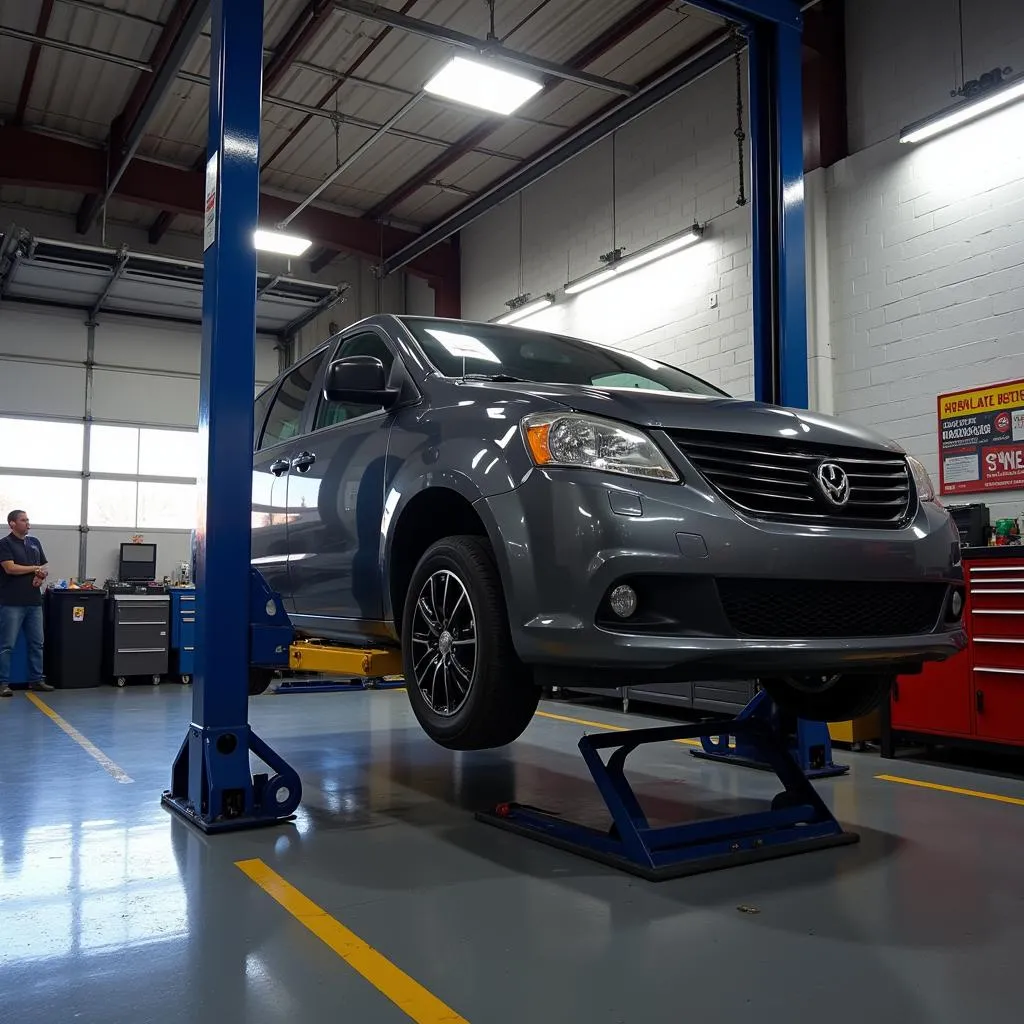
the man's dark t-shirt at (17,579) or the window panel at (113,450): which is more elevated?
the window panel at (113,450)

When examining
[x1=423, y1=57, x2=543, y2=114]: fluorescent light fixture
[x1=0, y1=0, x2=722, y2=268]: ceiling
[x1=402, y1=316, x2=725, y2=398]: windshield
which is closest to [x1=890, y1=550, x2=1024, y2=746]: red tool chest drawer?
[x1=402, y1=316, x2=725, y2=398]: windshield

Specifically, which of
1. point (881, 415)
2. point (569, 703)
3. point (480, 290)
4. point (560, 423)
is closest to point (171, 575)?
point (480, 290)

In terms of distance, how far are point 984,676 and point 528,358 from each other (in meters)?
2.99

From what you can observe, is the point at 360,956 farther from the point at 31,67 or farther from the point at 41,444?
the point at 41,444

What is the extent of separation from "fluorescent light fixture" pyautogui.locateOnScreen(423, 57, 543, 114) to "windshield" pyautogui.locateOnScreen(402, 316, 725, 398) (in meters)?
3.95

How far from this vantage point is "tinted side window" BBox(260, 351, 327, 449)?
172 inches

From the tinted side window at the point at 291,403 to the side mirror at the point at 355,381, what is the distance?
3.71 ft

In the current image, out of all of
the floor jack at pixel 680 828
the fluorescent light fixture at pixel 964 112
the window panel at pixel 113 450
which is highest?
the fluorescent light fixture at pixel 964 112

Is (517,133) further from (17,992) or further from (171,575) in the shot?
(17,992)

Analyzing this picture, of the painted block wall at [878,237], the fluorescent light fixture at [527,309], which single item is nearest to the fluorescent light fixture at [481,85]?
the painted block wall at [878,237]

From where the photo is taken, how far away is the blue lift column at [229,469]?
3402 millimetres

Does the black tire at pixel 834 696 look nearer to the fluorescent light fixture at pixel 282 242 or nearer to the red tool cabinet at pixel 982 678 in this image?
the red tool cabinet at pixel 982 678

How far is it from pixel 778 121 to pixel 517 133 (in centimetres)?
573

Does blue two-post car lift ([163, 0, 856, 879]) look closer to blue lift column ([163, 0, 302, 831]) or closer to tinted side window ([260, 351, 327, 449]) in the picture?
blue lift column ([163, 0, 302, 831])
